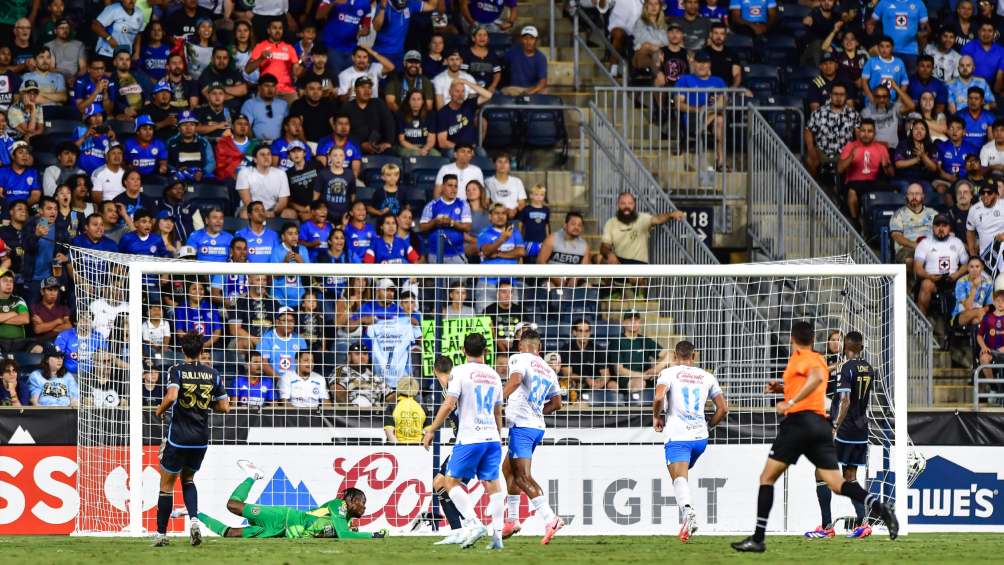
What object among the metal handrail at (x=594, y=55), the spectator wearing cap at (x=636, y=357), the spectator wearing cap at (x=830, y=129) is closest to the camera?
the spectator wearing cap at (x=636, y=357)

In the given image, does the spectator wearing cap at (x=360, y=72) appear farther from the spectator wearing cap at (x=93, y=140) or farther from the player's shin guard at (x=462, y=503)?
the player's shin guard at (x=462, y=503)

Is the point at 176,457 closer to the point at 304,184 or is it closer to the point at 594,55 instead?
the point at 304,184

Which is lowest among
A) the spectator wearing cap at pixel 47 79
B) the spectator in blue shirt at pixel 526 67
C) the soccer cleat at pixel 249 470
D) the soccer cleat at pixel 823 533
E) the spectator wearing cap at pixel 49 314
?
the soccer cleat at pixel 823 533

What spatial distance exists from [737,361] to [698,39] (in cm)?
742

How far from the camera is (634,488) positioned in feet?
56.5

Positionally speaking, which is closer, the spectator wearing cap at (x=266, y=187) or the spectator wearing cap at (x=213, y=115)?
the spectator wearing cap at (x=266, y=187)

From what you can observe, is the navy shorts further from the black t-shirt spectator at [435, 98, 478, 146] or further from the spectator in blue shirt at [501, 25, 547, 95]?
the spectator in blue shirt at [501, 25, 547, 95]

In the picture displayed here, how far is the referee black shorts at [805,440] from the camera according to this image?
1323 cm

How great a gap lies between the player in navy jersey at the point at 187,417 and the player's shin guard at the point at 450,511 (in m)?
2.29

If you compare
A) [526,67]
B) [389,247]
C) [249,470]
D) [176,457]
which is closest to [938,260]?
[526,67]

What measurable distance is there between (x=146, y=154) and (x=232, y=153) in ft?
3.34

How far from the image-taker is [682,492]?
582 inches

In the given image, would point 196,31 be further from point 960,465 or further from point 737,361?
point 960,465

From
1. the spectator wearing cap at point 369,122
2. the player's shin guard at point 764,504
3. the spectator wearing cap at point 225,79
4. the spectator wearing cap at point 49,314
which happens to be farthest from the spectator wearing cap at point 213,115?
the player's shin guard at point 764,504
